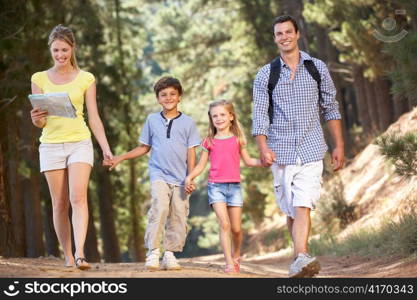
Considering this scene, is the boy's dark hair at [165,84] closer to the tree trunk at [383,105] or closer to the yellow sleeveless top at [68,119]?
the yellow sleeveless top at [68,119]

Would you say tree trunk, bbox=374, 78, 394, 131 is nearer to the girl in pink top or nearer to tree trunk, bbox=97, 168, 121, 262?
tree trunk, bbox=97, 168, 121, 262

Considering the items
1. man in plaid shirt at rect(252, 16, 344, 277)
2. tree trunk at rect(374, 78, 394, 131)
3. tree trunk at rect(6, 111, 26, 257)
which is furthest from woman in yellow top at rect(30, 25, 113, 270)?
tree trunk at rect(374, 78, 394, 131)

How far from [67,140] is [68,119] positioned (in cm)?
22

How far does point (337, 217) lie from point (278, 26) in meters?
13.6

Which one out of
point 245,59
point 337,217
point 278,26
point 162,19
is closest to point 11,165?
point 337,217

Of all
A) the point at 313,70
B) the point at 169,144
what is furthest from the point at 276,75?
the point at 169,144

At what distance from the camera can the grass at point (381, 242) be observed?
11.8 m

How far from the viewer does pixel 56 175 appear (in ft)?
30.6

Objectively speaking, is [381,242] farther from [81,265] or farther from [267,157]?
[81,265]

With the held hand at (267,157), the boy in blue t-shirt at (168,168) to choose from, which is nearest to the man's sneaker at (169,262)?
the boy in blue t-shirt at (168,168)

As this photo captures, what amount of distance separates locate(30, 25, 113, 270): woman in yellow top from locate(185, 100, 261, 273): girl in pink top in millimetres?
1099

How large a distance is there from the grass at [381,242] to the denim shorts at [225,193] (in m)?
2.65

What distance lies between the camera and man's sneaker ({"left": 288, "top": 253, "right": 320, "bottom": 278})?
8.44 meters

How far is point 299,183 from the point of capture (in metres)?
8.74
